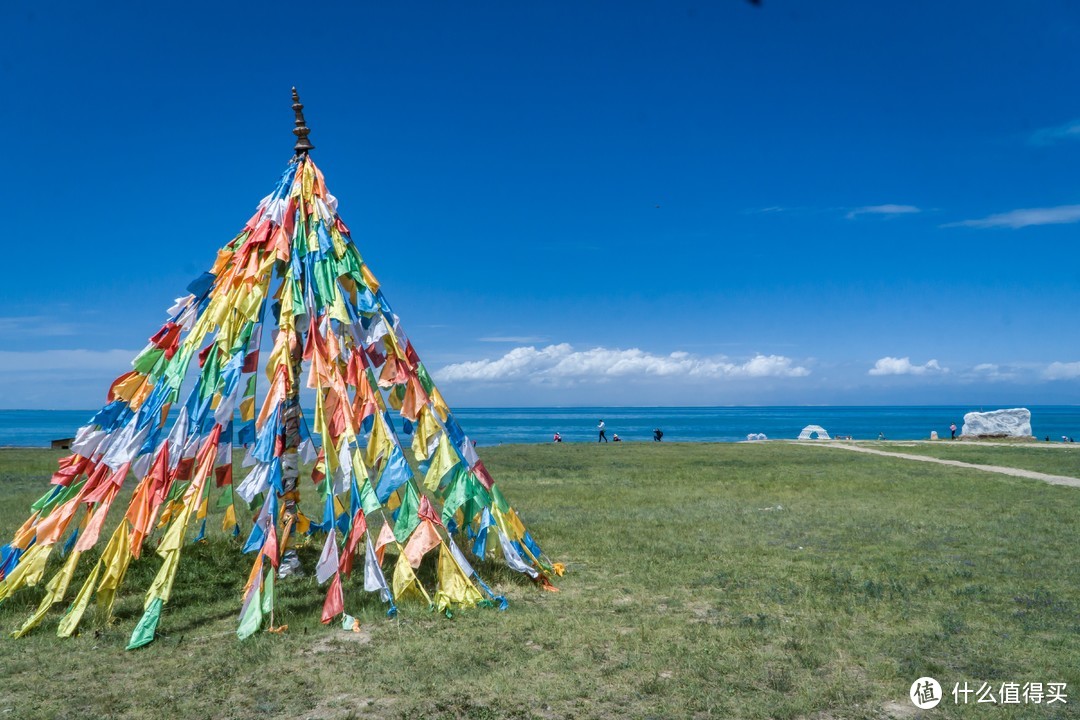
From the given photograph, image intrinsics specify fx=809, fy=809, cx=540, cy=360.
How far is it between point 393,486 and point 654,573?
4374mm

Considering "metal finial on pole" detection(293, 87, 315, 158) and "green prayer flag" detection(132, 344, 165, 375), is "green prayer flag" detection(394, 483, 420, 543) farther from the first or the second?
"metal finial on pole" detection(293, 87, 315, 158)

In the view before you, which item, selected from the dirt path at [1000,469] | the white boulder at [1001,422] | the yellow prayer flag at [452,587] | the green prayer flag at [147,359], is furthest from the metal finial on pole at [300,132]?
the white boulder at [1001,422]

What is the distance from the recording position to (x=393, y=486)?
981 cm

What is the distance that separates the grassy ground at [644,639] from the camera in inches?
276

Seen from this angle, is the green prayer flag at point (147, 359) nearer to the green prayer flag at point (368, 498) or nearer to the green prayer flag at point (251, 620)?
the green prayer flag at point (368, 498)

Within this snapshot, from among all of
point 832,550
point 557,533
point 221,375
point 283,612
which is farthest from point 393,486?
point 832,550

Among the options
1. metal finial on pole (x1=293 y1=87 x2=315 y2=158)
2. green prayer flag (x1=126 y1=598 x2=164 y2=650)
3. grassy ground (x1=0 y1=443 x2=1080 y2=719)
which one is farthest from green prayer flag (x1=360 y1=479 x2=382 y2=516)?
metal finial on pole (x1=293 y1=87 x2=315 y2=158)

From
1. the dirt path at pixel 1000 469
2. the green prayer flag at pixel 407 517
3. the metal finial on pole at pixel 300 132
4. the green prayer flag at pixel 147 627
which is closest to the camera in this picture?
the green prayer flag at pixel 147 627

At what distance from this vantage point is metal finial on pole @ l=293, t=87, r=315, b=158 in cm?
1193

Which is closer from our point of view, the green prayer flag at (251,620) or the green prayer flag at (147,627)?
the green prayer flag at (147,627)

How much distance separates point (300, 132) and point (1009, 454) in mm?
32323

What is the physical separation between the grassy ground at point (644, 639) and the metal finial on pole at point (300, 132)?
20.6ft

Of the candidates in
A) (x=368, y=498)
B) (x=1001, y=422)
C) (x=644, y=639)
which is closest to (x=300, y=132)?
(x=368, y=498)

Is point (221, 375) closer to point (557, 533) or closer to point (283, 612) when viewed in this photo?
point (283, 612)
